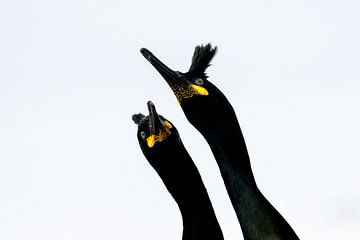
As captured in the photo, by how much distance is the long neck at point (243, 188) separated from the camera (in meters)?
3.73

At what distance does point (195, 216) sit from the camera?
4.07 meters

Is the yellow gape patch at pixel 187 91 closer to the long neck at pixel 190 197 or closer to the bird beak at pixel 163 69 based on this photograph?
the bird beak at pixel 163 69

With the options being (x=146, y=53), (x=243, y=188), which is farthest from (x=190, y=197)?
(x=146, y=53)

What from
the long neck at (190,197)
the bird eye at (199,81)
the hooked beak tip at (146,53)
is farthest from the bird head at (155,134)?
the hooked beak tip at (146,53)

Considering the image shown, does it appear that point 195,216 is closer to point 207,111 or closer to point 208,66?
point 207,111

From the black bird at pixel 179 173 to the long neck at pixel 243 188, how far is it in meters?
0.23

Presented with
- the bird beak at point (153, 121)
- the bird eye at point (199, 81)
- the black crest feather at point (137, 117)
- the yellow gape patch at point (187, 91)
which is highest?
the bird eye at point (199, 81)

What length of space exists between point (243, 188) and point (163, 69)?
114cm

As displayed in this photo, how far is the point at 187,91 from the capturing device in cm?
403

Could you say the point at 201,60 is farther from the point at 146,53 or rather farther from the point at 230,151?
the point at 230,151

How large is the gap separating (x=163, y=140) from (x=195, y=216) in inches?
25.4

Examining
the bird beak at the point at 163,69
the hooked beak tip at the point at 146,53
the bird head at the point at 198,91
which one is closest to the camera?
the bird head at the point at 198,91

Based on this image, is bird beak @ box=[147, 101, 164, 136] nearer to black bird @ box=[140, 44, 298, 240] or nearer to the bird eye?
black bird @ box=[140, 44, 298, 240]

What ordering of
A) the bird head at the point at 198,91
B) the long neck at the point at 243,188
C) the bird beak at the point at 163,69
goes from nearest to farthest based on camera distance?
the long neck at the point at 243,188 < the bird head at the point at 198,91 < the bird beak at the point at 163,69
